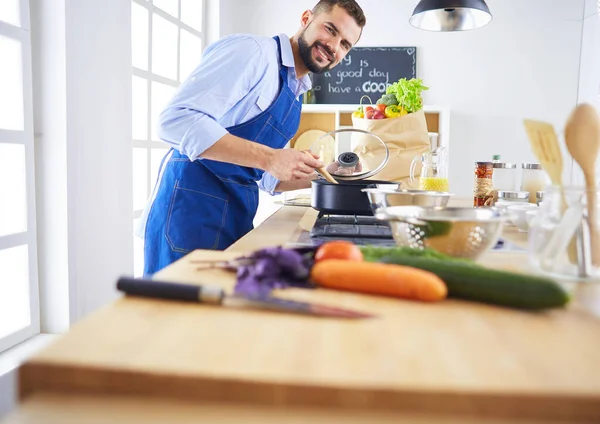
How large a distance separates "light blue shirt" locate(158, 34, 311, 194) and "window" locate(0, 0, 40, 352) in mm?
792

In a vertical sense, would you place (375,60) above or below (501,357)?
above

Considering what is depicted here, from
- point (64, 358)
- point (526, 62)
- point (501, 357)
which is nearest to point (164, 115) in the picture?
point (64, 358)

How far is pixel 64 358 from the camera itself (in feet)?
1.45

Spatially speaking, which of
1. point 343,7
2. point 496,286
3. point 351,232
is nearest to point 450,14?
point 343,7

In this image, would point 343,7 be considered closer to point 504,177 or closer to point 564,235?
point 504,177

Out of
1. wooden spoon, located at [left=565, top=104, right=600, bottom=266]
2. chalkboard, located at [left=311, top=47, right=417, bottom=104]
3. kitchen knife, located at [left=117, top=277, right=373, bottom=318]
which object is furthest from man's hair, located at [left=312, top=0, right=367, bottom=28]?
chalkboard, located at [left=311, top=47, right=417, bottom=104]

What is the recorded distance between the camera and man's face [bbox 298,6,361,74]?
6.00 feet

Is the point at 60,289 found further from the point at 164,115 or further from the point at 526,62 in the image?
the point at 526,62

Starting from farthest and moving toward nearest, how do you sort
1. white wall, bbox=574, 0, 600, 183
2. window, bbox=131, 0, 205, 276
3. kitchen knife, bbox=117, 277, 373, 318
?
white wall, bbox=574, 0, 600, 183
window, bbox=131, 0, 205, 276
kitchen knife, bbox=117, 277, 373, 318

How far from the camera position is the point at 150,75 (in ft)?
10.0

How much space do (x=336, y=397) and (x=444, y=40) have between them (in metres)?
4.36

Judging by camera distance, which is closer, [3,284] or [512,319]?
[512,319]

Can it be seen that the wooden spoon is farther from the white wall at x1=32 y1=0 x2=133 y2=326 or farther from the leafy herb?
the leafy herb

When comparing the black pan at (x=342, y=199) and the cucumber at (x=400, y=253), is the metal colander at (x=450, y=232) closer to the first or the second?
the cucumber at (x=400, y=253)
